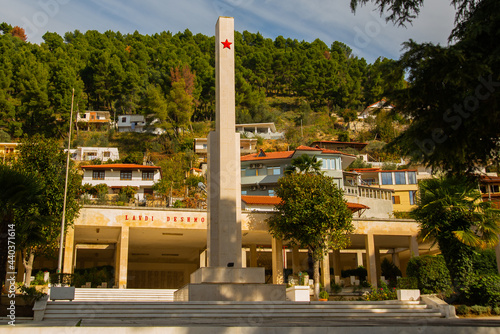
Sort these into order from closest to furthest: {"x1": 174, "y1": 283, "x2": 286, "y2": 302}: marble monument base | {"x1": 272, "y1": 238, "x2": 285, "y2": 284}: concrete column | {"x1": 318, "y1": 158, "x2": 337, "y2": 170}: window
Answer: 1. {"x1": 174, "y1": 283, "x2": 286, "y2": 302}: marble monument base
2. {"x1": 272, "y1": 238, "x2": 285, "y2": 284}: concrete column
3. {"x1": 318, "y1": 158, "x2": 337, "y2": 170}: window

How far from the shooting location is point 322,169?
5762 centimetres

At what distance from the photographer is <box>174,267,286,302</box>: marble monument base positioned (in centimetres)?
2286

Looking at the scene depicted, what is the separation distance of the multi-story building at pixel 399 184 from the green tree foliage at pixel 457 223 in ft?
128

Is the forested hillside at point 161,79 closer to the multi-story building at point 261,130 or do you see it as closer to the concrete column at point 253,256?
the multi-story building at point 261,130

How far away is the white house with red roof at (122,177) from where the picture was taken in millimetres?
66312

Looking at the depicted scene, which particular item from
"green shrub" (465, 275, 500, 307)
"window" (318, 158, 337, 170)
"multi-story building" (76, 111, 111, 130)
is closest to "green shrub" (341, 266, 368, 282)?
"green shrub" (465, 275, 500, 307)

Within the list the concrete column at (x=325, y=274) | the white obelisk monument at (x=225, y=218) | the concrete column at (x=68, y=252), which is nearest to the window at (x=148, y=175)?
the concrete column at (x=68, y=252)

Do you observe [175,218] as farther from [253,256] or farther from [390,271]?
[390,271]

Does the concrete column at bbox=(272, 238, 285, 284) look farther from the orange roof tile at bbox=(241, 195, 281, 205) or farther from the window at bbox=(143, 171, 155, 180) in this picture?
the window at bbox=(143, 171, 155, 180)

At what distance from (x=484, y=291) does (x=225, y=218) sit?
12300 mm

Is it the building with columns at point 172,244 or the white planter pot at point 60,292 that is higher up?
the building with columns at point 172,244

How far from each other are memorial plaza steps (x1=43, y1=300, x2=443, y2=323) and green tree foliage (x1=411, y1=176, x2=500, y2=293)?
379 cm

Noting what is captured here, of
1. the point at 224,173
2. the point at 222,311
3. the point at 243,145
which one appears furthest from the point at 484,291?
the point at 243,145

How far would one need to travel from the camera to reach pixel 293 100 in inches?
4638
